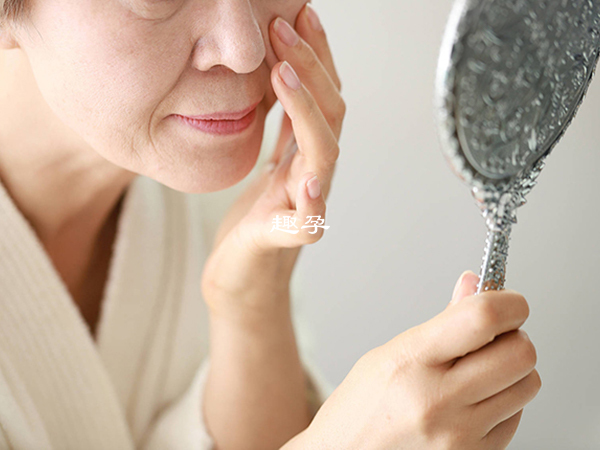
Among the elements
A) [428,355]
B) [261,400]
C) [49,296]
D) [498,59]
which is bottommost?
[261,400]

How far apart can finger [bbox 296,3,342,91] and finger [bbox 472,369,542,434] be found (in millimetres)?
476

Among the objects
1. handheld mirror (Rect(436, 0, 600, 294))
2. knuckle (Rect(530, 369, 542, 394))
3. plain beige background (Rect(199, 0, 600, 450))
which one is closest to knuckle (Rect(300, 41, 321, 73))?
handheld mirror (Rect(436, 0, 600, 294))

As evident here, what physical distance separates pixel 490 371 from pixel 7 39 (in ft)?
1.89

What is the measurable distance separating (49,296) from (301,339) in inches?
20.0

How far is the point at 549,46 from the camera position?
42 cm

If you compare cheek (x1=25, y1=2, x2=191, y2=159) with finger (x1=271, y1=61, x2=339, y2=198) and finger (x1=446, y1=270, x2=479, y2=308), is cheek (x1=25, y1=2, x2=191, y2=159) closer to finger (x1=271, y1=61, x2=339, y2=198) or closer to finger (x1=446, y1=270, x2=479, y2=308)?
finger (x1=271, y1=61, x2=339, y2=198)

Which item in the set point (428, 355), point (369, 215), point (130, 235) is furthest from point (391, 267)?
point (428, 355)

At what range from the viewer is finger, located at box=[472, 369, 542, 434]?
0.45 meters

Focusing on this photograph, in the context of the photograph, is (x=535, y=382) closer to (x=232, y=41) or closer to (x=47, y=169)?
(x=232, y=41)

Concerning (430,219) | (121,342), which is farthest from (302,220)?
(430,219)

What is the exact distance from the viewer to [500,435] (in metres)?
0.48

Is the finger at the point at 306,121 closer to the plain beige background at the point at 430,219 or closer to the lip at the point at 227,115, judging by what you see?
the lip at the point at 227,115

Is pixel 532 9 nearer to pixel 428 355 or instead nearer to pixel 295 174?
pixel 428 355

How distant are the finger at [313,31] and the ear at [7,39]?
324 mm
